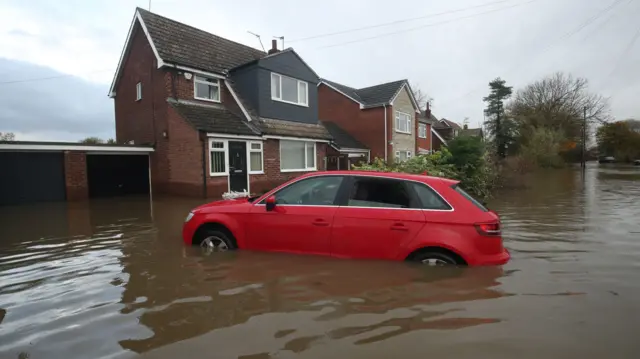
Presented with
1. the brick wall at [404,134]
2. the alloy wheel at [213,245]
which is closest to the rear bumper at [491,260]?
the alloy wheel at [213,245]

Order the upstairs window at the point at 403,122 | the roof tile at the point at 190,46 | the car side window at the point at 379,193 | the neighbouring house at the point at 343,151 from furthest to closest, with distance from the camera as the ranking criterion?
1. the upstairs window at the point at 403,122
2. the neighbouring house at the point at 343,151
3. the roof tile at the point at 190,46
4. the car side window at the point at 379,193

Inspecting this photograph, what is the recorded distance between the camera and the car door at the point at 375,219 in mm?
4332

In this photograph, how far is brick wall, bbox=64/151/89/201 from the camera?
13016 mm

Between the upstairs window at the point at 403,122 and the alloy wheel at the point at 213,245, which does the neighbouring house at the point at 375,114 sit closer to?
the upstairs window at the point at 403,122

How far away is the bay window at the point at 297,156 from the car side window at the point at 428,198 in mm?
12742

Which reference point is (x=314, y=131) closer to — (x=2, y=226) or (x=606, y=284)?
(x=2, y=226)

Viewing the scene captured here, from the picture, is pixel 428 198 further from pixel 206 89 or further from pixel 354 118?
pixel 354 118

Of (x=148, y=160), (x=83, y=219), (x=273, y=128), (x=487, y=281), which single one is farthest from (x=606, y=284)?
(x=148, y=160)

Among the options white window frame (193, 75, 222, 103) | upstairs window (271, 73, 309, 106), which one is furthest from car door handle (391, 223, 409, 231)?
upstairs window (271, 73, 309, 106)

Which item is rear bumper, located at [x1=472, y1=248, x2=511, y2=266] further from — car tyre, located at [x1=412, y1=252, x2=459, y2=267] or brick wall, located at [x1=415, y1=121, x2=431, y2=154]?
brick wall, located at [x1=415, y1=121, x2=431, y2=154]

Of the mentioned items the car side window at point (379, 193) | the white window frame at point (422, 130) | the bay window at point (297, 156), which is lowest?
the car side window at point (379, 193)

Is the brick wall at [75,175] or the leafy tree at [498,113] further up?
the leafy tree at [498,113]

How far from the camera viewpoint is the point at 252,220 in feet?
16.6

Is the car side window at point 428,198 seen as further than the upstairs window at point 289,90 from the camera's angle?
No
